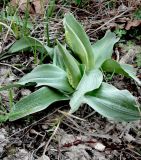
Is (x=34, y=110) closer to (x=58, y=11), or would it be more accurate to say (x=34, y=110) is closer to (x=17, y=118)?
(x=17, y=118)

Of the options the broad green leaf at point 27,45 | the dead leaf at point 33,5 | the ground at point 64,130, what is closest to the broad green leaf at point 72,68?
the ground at point 64,130

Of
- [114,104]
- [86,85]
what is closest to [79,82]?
[86,85]

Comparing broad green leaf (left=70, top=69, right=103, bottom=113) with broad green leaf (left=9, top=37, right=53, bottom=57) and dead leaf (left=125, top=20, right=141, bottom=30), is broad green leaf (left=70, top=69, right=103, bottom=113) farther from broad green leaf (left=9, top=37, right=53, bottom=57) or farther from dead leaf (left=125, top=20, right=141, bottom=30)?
dead leaf (left=125, top=20, right=141, bottom=30)

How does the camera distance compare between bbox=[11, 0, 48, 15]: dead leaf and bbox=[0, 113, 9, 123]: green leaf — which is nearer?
bbox=[0, 113, 9, 123]: green leaf

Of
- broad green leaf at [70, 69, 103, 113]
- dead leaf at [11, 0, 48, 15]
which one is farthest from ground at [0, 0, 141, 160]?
dead leaf at [11, 0, 48, 15]

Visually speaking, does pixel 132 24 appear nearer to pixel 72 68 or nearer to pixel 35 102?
pixel 72 68

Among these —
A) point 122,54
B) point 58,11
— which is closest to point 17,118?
point 122,54
